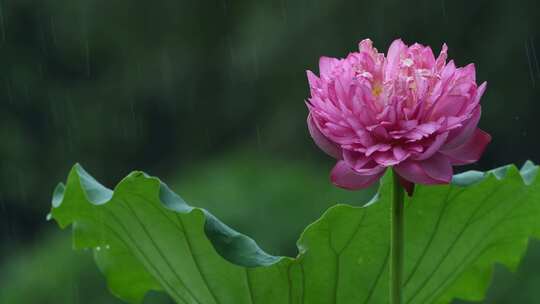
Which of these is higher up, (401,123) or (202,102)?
(401,123)

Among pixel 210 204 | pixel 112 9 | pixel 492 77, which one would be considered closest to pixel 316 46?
pixel 492 77

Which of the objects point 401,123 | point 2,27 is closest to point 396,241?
point 401,123

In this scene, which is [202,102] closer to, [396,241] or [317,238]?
[317,238]

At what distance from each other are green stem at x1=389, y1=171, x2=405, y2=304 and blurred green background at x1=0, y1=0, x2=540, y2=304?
10.6 ft

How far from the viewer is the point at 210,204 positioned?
4512 millimetres

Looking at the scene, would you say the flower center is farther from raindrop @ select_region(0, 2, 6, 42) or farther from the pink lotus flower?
raindrop @ select_region(0, 2, 6, 42)

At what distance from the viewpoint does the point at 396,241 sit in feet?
2.97

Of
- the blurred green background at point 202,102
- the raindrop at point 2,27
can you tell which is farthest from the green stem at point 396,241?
the raindrop at point 2,27

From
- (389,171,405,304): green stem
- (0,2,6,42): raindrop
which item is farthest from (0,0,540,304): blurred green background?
(389,171,405,304): green stem

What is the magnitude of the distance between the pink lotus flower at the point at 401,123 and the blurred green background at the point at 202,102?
10.7 feet

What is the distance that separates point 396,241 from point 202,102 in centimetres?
532

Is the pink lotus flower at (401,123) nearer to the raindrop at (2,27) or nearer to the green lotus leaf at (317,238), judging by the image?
the green lotus leaf at (317,238)

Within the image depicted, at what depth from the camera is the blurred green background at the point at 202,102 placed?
4680mm

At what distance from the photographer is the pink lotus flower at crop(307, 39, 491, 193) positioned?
2.85 feet
